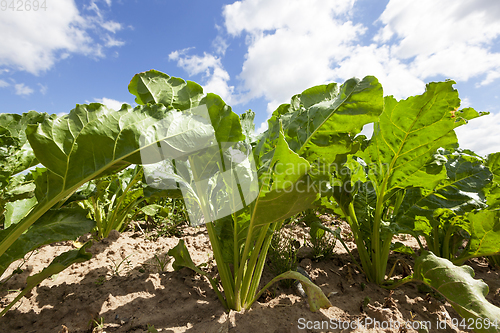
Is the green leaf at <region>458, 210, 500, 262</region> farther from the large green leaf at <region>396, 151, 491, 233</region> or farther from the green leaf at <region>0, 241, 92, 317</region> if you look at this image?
the green leaf at <region>0, 241, 92, 317</region>

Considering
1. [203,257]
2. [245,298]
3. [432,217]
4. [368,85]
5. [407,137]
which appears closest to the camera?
[368,85]

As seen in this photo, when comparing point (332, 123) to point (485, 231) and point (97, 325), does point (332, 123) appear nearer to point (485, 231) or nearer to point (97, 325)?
point (485, 231)

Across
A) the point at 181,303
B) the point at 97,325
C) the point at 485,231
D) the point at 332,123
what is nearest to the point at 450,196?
the point at 485,231

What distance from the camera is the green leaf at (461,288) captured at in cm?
113

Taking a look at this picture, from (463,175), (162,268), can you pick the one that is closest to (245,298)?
(162,268)

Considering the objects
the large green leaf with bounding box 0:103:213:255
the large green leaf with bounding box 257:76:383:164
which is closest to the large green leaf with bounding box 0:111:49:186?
the large green leaf with bounding box 0:103:213:255

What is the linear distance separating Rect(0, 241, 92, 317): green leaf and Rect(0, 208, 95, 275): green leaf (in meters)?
0.10

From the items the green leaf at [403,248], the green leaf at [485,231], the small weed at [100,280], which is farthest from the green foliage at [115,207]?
the green leaf at [485,231]

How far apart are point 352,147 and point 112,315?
154cm

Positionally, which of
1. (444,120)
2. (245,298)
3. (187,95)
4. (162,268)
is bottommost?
(245,298)

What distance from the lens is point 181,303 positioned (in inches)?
57.6

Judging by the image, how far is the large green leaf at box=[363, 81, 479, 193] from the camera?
1.43m

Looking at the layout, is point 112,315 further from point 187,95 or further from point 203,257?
point 187,95

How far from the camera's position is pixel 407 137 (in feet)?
5.09
